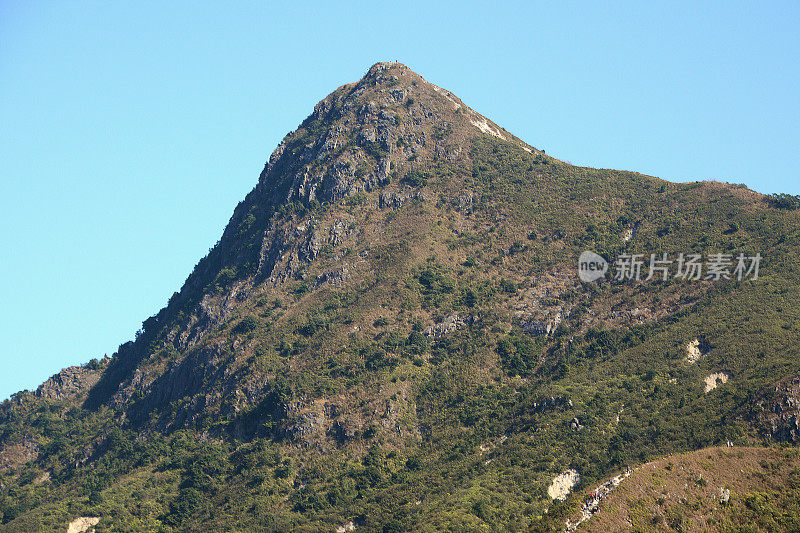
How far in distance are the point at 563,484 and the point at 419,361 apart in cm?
4318

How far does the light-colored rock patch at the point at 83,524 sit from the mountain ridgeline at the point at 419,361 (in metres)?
1.05

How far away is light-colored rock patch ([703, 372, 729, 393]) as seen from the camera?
118 metres

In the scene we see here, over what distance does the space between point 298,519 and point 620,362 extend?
5864cm

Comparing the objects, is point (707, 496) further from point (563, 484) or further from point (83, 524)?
point (83, 524)

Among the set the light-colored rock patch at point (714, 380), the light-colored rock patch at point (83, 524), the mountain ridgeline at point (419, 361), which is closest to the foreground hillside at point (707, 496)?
the mountain ridgeline at point (419, 361)

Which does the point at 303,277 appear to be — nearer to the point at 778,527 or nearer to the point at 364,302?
the point at 364,302

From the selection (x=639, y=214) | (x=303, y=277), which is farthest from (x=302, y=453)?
(x=639, y=214)

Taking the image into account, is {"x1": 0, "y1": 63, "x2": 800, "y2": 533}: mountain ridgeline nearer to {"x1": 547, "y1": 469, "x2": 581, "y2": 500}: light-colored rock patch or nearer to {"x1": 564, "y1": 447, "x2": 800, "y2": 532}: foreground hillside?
{"x1": 547, "y1": 469, "x2": 581, "y2": 500}: light-colored rock patch

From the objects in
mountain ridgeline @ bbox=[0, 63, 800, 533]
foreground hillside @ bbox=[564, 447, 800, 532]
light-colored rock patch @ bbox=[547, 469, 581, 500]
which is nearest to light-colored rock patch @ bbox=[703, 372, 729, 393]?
mountain ridgeline @ bbox=[0, 63, 800, 533]

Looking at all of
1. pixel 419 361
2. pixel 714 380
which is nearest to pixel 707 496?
pixel 714 380

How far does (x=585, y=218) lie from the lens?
175125mm

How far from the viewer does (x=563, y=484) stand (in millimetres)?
107375

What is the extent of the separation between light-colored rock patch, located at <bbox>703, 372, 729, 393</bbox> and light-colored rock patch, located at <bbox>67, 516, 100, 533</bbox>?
316 ft

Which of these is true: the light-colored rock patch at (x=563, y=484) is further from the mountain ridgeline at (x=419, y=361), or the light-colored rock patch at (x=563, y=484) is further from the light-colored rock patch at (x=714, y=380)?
the light-colored rock patch at (x=714, y=380)
